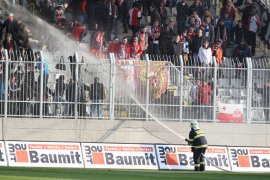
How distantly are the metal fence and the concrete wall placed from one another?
0.27 m

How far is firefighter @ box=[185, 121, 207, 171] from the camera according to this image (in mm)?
40031

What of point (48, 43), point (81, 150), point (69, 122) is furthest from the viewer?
point (48, 43)

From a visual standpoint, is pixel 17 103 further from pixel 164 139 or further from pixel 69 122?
pixel 164 139

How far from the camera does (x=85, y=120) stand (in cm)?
4244

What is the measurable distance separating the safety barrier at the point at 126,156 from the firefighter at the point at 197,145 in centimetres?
60

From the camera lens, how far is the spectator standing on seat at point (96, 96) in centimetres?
4194

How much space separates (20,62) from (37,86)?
1068 millimetres

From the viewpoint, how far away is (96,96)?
4209 centimetres

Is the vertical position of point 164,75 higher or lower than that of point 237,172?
higher

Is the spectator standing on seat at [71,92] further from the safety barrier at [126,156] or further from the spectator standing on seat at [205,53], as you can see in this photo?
the spectator standing on seat at [205,53]

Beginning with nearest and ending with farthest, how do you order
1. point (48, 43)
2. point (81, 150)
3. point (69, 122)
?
point (81, 150), point (69, 122), point (48, 43)

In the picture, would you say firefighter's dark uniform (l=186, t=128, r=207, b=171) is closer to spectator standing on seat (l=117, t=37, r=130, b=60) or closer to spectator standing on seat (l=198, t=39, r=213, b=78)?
spectator standing on seat (l=198, t=39, r=213, b=78)

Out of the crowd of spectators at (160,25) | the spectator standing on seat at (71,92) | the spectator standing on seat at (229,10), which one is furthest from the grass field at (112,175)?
the spectator standing on seat at (229,10)

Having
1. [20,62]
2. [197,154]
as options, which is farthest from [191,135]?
[20,62]
